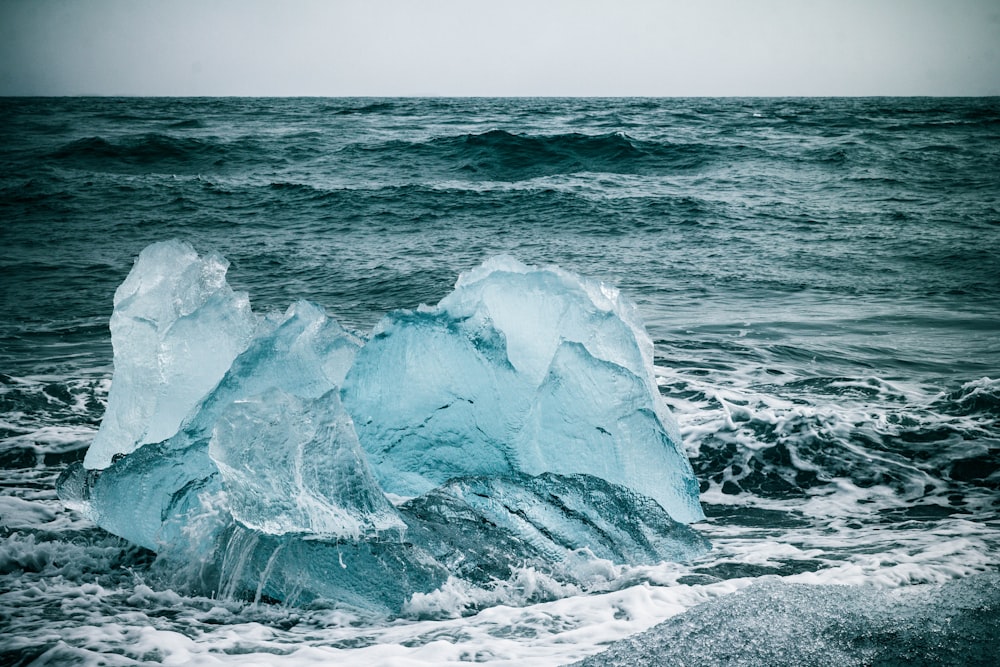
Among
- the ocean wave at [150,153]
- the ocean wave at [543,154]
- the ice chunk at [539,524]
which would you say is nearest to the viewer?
the ice chunk at [539,524]

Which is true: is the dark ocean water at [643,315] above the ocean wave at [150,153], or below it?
below

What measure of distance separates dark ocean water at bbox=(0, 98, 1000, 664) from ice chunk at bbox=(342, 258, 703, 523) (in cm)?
50

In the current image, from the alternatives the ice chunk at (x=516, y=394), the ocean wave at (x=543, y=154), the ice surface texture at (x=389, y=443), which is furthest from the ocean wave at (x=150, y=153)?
the ice chunk at (x=516, y=394)

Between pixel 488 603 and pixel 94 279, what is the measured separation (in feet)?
23.8

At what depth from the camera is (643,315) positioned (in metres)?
6.57

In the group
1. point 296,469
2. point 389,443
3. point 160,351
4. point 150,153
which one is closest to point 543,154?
point 150,153

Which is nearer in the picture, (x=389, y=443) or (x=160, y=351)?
(x=389, y=443)

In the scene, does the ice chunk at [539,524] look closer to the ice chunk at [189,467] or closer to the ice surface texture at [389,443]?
the ice surface texture at [389,443]

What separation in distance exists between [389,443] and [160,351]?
3.54 ft

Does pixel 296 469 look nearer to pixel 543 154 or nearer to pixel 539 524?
pixel 539 524

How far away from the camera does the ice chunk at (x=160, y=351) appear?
3059mm

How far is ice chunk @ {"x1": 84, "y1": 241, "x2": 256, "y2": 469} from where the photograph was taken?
306cm

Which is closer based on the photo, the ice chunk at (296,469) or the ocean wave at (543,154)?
the ice chunk at (296,469)

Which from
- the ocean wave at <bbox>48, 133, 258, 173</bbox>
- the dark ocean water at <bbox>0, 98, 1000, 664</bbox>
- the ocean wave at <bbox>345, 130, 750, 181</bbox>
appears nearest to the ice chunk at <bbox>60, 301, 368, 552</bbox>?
the dark ocean water at <bbox>0, 98, 1000, 664</bbox>
